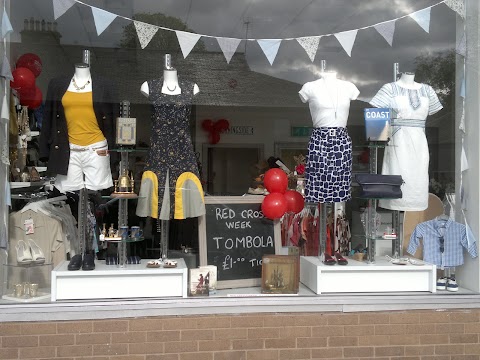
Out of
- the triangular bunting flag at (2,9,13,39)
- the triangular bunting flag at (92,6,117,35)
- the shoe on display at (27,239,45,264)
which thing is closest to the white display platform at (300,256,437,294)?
the shoe on display at (27,239,45,264)

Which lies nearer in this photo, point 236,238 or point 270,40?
point 236,238

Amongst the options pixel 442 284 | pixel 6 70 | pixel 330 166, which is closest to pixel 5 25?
pixel 6 70

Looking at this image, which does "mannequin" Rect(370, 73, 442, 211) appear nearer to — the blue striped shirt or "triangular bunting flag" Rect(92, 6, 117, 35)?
the blue striped shirt

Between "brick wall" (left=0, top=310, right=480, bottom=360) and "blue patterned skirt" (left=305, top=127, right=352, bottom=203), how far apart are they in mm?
950

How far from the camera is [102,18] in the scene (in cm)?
484

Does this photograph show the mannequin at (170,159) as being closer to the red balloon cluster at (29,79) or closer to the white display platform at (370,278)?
the red balloon cluster at (29,79)

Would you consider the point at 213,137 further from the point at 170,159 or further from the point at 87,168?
the point at 87,168

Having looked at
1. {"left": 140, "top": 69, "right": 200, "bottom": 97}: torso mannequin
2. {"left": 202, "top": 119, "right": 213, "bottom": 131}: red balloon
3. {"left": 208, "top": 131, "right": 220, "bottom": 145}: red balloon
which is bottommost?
{"left": 208, "top": 131, "right": 220, "bottom": 145}: red balloon

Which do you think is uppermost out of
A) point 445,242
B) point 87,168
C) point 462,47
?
point 462,47

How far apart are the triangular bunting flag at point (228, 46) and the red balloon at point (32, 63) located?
4.87ft

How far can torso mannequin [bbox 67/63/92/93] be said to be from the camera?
4.68 meters

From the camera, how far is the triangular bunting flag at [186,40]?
16.6 feet

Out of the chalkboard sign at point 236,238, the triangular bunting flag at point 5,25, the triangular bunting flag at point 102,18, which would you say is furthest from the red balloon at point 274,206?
the triangular bunting flag at point 5,25

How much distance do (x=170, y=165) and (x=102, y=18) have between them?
51.4 inches
